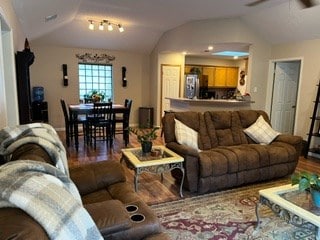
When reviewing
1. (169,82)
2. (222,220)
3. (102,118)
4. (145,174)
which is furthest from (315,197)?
(169,82)

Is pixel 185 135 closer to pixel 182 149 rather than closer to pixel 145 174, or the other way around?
pixel 182 149

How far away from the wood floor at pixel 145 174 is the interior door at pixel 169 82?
6.39 ft

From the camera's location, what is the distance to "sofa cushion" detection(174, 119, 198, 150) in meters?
3.32

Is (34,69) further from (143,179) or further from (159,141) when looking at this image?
(143,179)

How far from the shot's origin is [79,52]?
7.05 m

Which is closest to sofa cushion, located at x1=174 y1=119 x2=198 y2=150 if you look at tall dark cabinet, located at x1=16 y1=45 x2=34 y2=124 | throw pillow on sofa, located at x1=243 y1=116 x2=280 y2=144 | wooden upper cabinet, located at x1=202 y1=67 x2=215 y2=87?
throw pillow on sofa, located at x1=243 y1=116 x2=280 y2=144

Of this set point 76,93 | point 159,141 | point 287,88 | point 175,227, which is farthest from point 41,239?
point 76,93

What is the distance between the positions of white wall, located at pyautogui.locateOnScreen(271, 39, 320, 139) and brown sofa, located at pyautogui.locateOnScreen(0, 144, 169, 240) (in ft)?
14.6

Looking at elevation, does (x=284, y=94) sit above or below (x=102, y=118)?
above

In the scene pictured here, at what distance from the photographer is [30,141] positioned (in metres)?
1.68

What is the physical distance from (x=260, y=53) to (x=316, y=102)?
1.70 m

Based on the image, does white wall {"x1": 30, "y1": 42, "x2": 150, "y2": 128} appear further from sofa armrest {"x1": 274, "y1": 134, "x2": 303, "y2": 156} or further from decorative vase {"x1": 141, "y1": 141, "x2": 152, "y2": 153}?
sofa armrest {"x1": 274, "y1": 134, "x2": 303, "y2": 156}

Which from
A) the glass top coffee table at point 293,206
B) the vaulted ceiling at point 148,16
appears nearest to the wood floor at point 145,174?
the glass top coffee table at point 293,206

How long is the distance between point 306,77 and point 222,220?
3.95m
